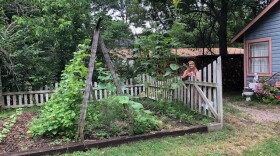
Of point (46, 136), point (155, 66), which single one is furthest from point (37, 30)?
point (46, 136)

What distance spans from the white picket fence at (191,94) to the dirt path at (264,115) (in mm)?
1433

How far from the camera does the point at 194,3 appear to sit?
15766mm

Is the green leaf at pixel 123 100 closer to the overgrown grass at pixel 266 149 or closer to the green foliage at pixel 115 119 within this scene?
the green foliage at pixel 115 119

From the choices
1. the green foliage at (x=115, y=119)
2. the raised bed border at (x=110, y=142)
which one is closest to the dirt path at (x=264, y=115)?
the raised bed border at (x=110, y=142)

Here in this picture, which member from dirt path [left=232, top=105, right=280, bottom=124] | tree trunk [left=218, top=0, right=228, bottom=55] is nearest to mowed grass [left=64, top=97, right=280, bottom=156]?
dirt path [left=232, top=105, right=280, bottom=124]

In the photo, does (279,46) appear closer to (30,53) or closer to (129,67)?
(129,67)

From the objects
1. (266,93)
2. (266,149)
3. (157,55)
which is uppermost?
(157,55)

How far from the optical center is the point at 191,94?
655 cm

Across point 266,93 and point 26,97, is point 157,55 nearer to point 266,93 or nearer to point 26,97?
point 26,97

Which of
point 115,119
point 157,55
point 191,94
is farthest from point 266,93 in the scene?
point 115,119

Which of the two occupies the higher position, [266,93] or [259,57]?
[259,57]

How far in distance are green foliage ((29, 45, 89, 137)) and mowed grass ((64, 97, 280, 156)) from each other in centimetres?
64

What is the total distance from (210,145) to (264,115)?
3.45m

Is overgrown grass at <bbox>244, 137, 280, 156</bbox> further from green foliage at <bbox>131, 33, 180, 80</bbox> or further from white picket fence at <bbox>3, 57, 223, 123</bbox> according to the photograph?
green foliage at <bbox>131, 33, 180, 80</bbox>
